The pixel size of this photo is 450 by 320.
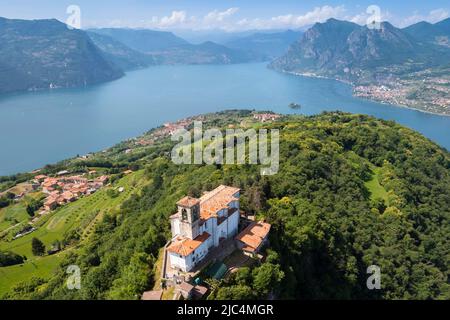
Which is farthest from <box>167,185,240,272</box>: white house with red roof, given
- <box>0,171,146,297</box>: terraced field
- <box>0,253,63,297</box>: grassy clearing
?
<box>0,171,146,297</box>: terraced field

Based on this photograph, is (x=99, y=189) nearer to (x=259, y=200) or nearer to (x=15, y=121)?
(x=259, y=200)

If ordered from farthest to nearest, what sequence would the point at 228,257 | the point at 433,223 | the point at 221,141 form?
1. the point at 221,141
2. the point at 433,223
3. the point at 228,257

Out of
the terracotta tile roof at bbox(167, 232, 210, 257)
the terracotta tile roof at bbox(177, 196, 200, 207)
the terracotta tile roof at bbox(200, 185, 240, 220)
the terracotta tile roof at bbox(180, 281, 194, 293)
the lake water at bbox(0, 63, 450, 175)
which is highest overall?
the terracotta tile roof at bbox(177, 196, 200, 207)

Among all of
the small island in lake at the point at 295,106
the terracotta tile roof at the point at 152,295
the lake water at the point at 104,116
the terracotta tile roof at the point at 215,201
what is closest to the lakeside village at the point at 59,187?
the lake water at the point at 104,116

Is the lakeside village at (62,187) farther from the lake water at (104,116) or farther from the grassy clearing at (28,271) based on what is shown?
the lake water at (104,116)

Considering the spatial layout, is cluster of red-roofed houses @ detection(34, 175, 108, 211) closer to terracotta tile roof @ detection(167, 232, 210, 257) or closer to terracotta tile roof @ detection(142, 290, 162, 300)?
terracotta tile roof @ detection(142, 290, 162, 300)
